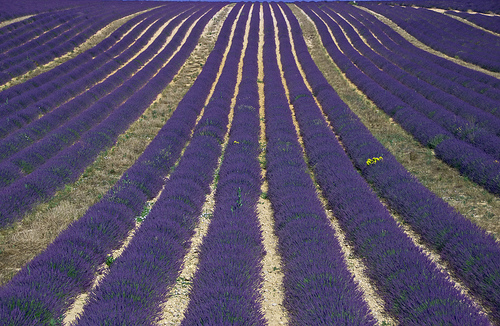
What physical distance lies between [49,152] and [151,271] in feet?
19.9

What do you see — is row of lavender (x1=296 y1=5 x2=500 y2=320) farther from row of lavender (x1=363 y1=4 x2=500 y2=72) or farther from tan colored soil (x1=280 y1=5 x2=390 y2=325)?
row of lavender (x1=363 y1=4 x2=500 y2=72)

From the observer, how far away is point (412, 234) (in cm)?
568

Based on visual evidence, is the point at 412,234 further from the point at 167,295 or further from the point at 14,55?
the point at 14,55

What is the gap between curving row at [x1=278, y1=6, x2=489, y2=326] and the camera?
3627 mm

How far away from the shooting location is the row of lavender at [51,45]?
703 inches

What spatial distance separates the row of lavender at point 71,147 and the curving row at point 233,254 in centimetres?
344

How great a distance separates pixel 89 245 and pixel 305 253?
3035 millimetres

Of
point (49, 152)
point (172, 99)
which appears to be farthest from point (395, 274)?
point (172, 99)

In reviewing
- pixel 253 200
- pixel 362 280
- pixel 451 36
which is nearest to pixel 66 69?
pixel 253 200

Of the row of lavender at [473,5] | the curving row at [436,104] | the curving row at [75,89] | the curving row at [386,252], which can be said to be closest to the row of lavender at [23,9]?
the curving row at [75,89]

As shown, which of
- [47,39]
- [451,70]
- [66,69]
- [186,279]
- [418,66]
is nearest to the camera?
[186,279]

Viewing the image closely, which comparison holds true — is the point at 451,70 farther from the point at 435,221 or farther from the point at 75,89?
the point at 75,89

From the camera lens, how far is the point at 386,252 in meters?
4.70

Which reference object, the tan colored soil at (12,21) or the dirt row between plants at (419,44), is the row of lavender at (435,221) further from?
the tan colored soil at (12,21)
